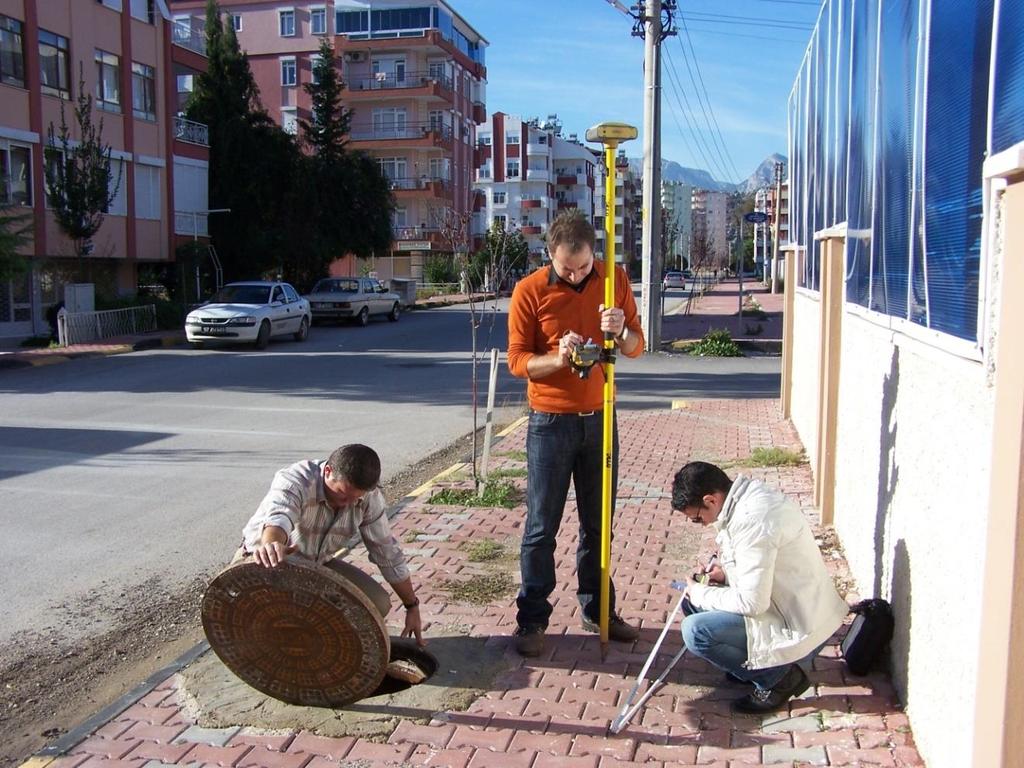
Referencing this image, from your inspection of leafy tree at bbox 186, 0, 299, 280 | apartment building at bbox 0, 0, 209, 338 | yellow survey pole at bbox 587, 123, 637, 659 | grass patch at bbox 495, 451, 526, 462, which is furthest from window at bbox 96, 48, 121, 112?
yellow survey pole at bbox 587, 123, 637, 659

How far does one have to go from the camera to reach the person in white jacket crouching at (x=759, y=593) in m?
3.94

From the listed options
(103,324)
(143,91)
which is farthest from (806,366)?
(143,91)

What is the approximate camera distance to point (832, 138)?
28.5 feet

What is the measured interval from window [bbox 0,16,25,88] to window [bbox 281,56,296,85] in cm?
3657

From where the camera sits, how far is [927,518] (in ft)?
12.3

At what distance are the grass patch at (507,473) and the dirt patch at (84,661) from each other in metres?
3.20

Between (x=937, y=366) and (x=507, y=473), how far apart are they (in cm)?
574

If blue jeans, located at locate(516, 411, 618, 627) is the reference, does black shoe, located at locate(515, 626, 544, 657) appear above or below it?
below

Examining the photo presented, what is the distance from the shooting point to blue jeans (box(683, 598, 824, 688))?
13.5ft

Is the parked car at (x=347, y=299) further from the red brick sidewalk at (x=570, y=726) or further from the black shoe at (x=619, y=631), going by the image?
the black shoe at (x=619, y=631)

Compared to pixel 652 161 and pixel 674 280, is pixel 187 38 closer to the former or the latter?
pixel 652 161

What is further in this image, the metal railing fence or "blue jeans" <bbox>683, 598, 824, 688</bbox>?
the metal railing fence

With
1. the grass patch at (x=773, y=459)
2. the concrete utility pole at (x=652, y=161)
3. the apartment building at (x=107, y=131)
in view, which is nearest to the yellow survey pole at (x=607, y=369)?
the grass patch at (x=773, y=459)

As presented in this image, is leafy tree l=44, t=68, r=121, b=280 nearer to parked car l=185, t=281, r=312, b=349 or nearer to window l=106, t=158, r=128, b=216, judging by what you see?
window l=106, t=158, r=128, b=216
